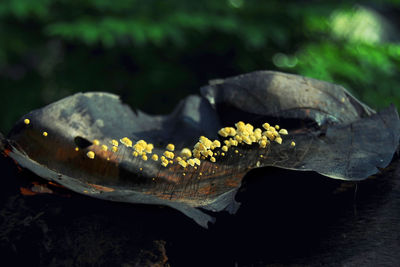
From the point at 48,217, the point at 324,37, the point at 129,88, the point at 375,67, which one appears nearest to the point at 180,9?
the point at 129,88

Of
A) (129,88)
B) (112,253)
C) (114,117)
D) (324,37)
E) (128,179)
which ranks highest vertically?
(324,37)

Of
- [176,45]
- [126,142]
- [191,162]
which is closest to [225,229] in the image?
[191,162]

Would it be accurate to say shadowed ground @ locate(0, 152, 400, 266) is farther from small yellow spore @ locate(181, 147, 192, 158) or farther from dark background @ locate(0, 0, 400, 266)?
small yellow spore @ locate(181, 147, 192, 158)

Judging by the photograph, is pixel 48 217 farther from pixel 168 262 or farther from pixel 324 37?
pixel 324 37

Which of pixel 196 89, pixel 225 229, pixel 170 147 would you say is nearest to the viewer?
pixel 225 229

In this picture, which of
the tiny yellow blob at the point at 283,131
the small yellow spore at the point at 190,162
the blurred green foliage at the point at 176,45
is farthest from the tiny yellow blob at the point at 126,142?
the blurred green foliage at the point at 176,45

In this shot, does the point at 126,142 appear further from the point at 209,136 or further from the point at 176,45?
the point at 176,45

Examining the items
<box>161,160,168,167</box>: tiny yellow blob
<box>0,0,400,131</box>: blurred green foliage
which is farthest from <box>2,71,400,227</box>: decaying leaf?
<box>0,0,400,131</box>: blurred green foliage
